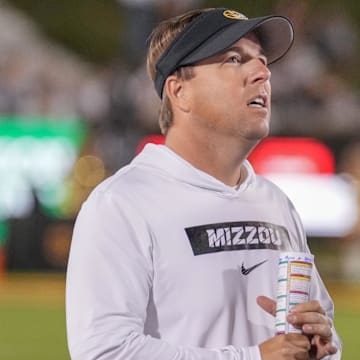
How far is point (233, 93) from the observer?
3.19 metres

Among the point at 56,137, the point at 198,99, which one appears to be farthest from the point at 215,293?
the point at 56,137

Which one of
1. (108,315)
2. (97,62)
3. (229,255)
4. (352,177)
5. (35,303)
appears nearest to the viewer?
(108,315)

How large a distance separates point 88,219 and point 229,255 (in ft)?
1.27

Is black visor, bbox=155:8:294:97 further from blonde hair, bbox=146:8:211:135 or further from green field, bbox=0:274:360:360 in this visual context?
green field, bbox=0:274:360:360

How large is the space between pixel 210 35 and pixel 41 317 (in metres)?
7.63

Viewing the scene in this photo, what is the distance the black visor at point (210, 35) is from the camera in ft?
10.4

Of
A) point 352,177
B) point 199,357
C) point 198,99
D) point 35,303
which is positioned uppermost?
point 198,99

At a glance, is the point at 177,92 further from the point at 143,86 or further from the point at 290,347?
the point at 143,86

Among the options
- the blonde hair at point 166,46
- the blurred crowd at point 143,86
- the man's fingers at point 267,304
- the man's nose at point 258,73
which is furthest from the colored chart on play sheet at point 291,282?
the blurred crowd at point 143,86

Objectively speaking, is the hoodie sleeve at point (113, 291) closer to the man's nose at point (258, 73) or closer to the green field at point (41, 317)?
the man's nose at point (258, 73)

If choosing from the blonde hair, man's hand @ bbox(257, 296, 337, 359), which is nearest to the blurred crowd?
the blonde hair

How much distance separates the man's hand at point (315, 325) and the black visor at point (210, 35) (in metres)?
0.73

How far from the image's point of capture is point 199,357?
296 centimetres

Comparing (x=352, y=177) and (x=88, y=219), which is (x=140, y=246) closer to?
(x=88, y=219)
